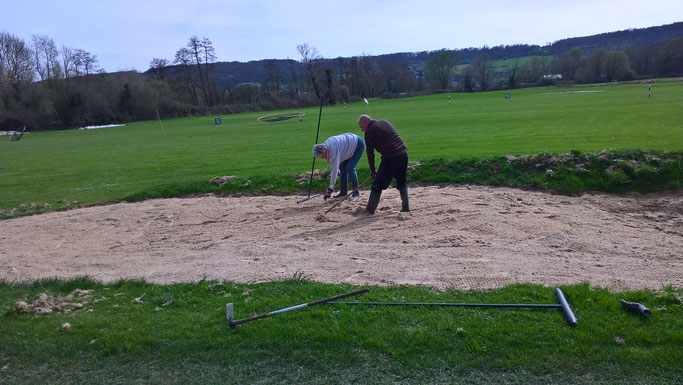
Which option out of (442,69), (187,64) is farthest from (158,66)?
(442,69)

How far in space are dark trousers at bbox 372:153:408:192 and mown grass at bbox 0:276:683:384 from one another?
13.2 ft

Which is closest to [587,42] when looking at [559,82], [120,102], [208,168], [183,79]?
[559,82]

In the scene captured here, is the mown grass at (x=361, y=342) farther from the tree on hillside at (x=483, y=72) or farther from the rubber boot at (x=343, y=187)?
the tree on hillside at (x=483, y=72)

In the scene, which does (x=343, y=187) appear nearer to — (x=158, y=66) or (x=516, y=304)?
(x=516, y=304)

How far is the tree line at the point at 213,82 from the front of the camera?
70000mm

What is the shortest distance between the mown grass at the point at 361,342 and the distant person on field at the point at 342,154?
5.18 m

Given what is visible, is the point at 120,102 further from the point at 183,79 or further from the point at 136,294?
the point at 136,294

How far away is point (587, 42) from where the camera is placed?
544ft

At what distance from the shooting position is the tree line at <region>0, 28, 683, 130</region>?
7000 cm

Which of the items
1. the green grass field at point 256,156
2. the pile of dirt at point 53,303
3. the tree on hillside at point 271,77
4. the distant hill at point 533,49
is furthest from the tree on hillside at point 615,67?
the pile of dirt at point 53,303

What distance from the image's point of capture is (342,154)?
11.2 m

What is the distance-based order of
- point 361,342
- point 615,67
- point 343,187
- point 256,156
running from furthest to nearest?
point 615,67
point 256,156
point 343,187
point 361,342

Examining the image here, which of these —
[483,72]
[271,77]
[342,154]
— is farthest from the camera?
[271,77]

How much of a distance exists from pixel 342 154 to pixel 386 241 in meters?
3.55
